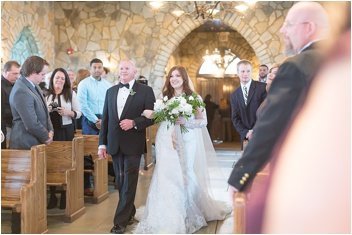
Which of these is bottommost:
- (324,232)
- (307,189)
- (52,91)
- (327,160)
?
(324,232)

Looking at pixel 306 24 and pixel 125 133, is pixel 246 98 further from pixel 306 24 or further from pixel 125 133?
pixel 306 24

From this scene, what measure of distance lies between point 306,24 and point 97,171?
3463 mm

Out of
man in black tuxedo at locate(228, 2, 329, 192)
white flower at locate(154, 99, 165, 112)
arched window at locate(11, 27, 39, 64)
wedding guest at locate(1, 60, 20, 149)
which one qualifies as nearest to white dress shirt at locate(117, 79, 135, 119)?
white flower at locate(154, 99, 165, 112)

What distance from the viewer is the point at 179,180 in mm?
3877

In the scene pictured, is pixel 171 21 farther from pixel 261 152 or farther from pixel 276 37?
pixel 261 152

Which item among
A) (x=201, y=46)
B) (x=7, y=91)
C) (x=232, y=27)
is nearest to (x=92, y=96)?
(x=7, y=91)

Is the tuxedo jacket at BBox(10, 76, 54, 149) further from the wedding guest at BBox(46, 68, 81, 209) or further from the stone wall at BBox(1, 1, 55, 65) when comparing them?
the stone wall at BBox(1, 1, 55, 65)

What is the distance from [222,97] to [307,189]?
42.3ft

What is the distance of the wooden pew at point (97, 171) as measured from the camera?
4.96 meters

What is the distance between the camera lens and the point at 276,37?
376 inches

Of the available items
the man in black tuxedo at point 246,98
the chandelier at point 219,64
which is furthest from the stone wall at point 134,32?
the man in black tuxedo at point 246,98

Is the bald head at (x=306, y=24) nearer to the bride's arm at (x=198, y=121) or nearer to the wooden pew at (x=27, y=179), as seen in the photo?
the bride's arm at (x=198, y=121)

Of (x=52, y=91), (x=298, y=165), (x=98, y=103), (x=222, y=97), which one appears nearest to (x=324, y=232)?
(x=298, y=165)

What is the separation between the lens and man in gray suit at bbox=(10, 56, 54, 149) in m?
3.76
